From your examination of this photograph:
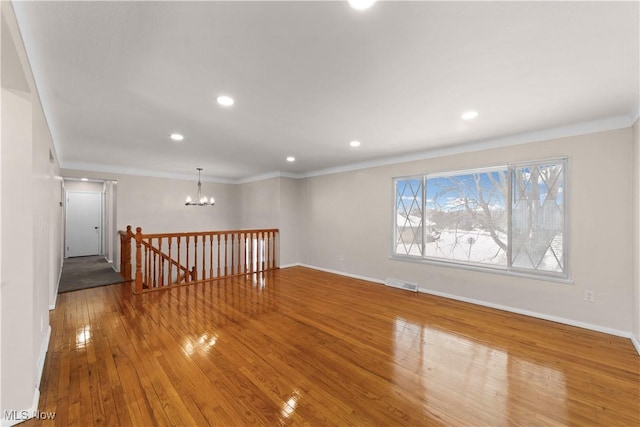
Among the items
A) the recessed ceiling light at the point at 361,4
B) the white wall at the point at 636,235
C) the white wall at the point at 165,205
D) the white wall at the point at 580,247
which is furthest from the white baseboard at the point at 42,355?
the white wall at the point at 636,235

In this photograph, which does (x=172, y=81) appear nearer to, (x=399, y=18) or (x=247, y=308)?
(x=399, y=18)

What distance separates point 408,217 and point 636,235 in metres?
2.63

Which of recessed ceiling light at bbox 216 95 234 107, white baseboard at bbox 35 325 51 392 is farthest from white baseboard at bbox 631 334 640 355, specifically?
white baseboard at bbox 35 325 51 392

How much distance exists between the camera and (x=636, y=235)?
2609mm

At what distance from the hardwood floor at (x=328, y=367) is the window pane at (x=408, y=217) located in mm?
1292

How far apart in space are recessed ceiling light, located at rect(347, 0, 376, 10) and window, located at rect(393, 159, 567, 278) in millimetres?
3218

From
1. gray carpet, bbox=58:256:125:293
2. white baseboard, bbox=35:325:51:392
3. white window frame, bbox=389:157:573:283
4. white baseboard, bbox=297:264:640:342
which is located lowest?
white baseboard, bbox=297:264:640:342

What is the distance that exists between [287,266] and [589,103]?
18.6ft

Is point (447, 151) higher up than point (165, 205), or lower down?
higher up

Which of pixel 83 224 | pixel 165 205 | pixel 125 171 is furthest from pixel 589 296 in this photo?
pixel 83 224

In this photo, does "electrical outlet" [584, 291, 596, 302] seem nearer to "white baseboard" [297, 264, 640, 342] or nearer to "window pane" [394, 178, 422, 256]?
"white baseboard" [297, 264, 640, 342]

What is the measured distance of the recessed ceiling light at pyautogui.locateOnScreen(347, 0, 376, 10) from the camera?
1.33 m

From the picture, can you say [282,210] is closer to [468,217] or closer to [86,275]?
[468,217]

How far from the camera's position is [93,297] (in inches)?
157
